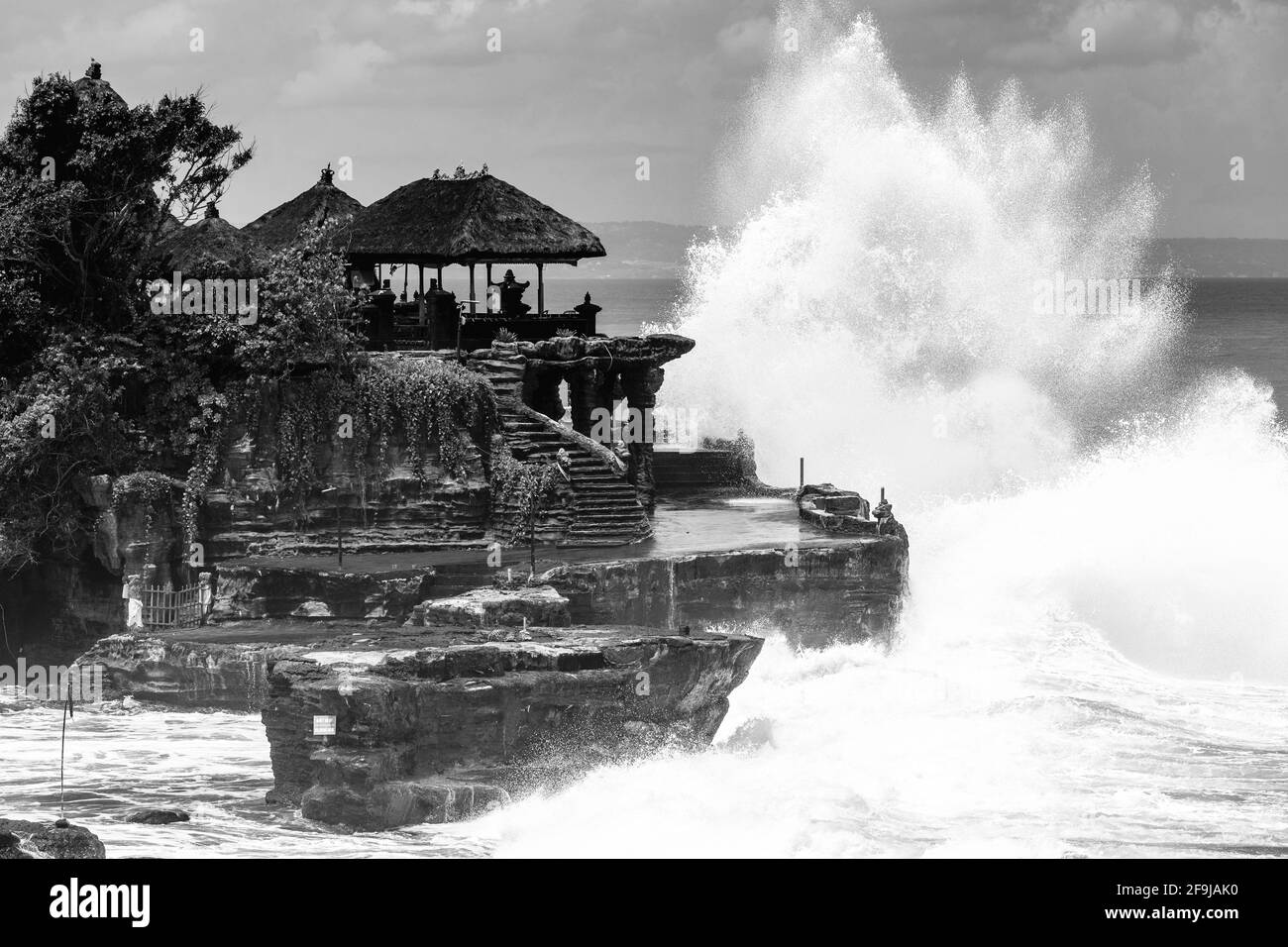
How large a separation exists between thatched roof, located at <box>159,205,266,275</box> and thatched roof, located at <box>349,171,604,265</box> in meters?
2.24

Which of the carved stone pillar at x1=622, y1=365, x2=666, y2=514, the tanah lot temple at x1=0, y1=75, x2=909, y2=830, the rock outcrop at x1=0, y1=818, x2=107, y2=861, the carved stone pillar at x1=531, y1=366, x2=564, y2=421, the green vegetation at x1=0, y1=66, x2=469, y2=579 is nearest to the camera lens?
the rock outcrop at x1=0, y1=818, x2=107, y2=861

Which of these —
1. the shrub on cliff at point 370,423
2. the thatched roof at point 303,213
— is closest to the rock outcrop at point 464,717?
the shrub on cliff at point 370,423

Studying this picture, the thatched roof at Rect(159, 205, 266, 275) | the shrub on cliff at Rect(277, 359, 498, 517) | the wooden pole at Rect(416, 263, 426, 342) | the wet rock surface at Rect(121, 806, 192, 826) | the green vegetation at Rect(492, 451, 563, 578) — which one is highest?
the thatched roof at Rect(159, 205, 266, 275)

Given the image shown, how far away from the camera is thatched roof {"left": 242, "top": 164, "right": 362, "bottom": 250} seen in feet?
140

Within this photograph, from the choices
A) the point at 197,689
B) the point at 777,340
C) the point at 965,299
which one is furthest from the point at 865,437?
the point at 197,689

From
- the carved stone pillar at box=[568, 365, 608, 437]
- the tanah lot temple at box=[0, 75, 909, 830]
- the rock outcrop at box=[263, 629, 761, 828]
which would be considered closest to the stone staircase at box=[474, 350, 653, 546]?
the tanah lot temple at box=[0, 75, 909, 830]

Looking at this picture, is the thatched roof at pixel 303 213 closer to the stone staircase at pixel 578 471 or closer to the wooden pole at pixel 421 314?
the wooden pole at pixel 421 314

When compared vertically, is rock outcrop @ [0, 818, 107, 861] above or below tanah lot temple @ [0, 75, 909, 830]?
below

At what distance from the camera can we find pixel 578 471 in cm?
3856

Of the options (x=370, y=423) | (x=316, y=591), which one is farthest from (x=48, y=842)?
(x=370, y=423)

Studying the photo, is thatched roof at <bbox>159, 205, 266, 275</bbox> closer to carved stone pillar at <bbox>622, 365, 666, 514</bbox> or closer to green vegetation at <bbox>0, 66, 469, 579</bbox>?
green vegetation at <bbox>0, 66, 469, 579</bbox>

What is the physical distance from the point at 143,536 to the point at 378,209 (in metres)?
8.94

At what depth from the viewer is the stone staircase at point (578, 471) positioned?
1495 inches

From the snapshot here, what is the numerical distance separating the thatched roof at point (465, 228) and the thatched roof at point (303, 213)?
3.76 feet
